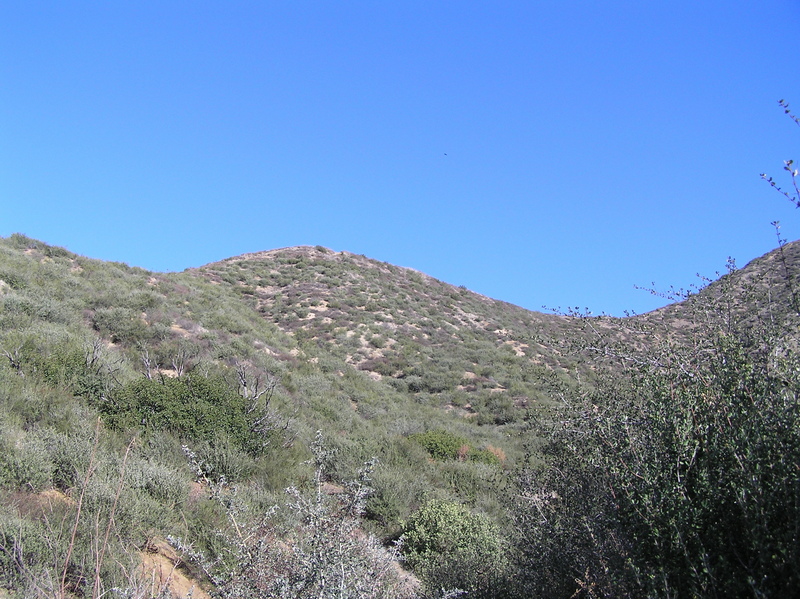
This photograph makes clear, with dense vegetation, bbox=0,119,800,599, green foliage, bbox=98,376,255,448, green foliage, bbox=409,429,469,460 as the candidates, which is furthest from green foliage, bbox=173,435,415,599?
green foliage, bbox=409,429,469,460

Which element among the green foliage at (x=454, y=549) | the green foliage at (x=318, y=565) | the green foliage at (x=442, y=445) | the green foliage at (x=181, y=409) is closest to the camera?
the green foliage at (x=318, y=565)

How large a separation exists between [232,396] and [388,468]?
2985 mm

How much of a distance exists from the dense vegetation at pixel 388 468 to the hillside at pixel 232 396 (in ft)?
0.16

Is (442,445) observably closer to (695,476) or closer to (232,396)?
(232,396)

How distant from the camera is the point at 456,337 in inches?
1126

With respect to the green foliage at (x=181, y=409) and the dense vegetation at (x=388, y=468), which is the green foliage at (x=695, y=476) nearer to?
the dense vegetation at (x=388, y=468)

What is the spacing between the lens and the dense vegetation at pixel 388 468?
323cm

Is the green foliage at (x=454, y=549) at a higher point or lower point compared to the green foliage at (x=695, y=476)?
lower

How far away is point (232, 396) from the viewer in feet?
32.0

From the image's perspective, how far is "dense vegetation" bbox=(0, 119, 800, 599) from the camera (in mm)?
3232

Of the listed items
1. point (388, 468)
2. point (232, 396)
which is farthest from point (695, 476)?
point (232, 396)

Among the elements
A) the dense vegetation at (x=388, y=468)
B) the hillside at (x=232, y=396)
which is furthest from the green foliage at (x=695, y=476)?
the hillside at (x=232, y=396)

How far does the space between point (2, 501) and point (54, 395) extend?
3.43 m

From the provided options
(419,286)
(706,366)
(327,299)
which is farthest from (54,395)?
(419,286)
